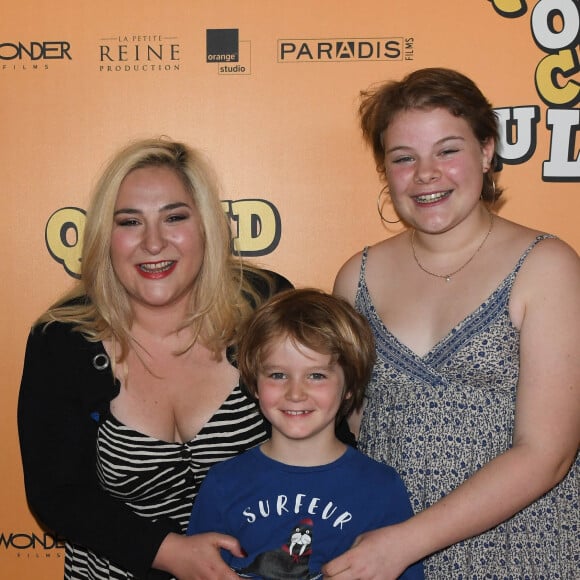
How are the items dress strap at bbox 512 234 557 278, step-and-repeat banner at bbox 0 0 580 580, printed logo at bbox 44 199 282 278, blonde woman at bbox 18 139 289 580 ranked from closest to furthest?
dress strap at bbox 512 234 557 278 < blonde woman at bbox 18 139 289 580 < step-and-repeat banner at bbox 0 0 580 580 < printed logo at bbox 44 199 282 278

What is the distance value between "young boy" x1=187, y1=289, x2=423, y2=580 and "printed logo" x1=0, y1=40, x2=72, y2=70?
1.06 m

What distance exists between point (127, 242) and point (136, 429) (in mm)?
386

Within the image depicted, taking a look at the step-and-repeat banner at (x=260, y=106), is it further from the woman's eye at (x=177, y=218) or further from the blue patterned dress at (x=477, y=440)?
the blue patterned dress at (x=477, y=440)

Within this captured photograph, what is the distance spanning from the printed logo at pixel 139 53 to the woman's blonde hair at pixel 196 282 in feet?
1.71

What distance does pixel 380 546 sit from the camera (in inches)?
57.6

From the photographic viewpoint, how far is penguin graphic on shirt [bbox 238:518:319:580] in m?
1.52

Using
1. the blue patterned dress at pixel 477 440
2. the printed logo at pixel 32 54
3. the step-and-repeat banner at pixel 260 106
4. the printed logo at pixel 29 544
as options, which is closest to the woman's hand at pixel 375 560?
the blue patterned dress at pixel 477 440

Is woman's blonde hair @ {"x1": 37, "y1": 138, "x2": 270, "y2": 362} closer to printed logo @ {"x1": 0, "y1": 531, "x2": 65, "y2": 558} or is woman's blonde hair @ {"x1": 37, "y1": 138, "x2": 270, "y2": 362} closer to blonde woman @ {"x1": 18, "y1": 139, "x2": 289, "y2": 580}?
blonde woman @ {"x1": 18, "y1": 139, "x2": 289, "y2": 580}

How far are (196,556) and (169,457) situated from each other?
238 millimetres

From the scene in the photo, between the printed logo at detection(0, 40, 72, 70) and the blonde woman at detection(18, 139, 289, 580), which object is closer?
the blonde woman at detection(18, 139, 289, 580)

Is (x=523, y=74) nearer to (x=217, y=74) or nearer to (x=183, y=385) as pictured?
(x=217, y=74)

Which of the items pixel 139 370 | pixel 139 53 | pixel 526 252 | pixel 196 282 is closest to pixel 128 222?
pixel 196 282

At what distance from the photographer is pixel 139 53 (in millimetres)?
2277

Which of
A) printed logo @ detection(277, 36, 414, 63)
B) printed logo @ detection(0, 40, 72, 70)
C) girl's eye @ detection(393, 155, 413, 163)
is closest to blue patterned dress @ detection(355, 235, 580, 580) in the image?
girl's eye @ detection(393, 155, 413, 163)
